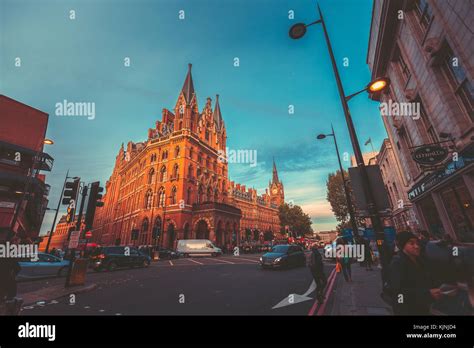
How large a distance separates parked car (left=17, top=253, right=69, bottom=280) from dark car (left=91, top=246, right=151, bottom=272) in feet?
6.06

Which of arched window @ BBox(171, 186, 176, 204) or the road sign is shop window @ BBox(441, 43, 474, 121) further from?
arched window @ BBox(171, 186, 176, 204)

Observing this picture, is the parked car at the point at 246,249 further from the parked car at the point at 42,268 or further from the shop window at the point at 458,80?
the shop window at the point at 458,80

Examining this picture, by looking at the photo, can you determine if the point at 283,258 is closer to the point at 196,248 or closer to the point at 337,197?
the point at 196,248

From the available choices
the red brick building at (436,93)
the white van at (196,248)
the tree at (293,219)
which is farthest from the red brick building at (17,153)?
the tree at (293,219)

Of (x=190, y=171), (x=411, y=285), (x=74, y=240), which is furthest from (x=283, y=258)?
(x=190, y=171)

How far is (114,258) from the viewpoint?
1502cm

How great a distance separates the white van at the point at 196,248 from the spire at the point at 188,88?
88.2ft

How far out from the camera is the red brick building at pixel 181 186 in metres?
34.5

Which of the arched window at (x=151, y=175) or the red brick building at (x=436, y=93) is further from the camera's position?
the arched window at (x=151, y=175)


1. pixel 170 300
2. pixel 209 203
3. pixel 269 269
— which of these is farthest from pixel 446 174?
pixel 209 203

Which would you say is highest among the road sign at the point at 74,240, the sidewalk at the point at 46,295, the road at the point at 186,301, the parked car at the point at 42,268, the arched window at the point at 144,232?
the arched window at the point at 144,232

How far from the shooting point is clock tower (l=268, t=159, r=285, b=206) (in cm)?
10182

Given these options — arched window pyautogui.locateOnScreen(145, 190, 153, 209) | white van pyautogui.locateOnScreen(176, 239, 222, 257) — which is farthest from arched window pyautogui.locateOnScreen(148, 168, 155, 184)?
white van pyautogui.locateOnScreen(176, 239, 222, 257)

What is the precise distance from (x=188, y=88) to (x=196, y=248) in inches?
1262
